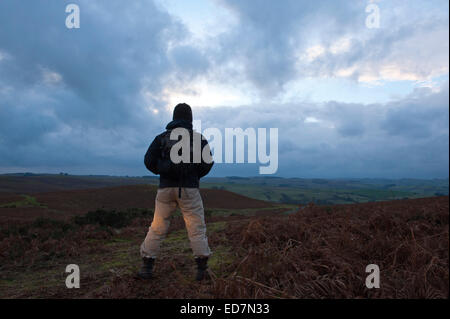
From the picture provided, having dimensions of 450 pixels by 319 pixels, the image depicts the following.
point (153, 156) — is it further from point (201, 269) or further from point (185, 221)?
point (201, 269)

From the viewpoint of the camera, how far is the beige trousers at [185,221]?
13.2 feet

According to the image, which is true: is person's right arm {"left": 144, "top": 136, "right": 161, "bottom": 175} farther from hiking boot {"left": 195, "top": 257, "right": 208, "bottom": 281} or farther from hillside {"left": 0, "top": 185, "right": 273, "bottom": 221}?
hillside {"left": 0, "top": 185, "right": 273, "bottom": 221}

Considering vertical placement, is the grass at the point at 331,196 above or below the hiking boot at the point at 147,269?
below

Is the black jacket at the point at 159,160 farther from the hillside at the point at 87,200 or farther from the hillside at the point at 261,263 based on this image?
the hillside at the point at 87,200

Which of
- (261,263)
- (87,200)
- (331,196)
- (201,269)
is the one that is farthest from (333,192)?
(201,269)

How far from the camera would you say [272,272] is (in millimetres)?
3615

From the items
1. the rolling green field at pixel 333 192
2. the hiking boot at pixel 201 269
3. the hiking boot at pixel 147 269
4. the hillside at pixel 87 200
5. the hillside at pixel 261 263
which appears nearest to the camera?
the hillside at pixel 261 263

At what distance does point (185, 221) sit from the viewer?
4.07 meters

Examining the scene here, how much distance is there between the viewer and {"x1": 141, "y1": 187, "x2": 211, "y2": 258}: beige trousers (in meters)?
4.03

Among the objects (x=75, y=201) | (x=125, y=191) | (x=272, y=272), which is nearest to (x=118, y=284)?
(x=272, y=272)

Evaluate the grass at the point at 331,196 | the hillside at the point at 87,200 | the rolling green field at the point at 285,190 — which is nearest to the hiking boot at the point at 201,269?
the rolling green field at the point at 285,190

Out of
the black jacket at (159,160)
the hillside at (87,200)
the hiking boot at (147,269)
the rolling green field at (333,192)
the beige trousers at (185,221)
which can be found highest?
the black jacket at (159,160)

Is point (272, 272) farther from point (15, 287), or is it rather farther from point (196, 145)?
point (15, 287)

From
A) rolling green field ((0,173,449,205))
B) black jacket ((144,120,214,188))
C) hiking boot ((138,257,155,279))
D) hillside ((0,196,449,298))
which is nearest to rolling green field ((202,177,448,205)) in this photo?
rolling green field ((0,173,449,205))
